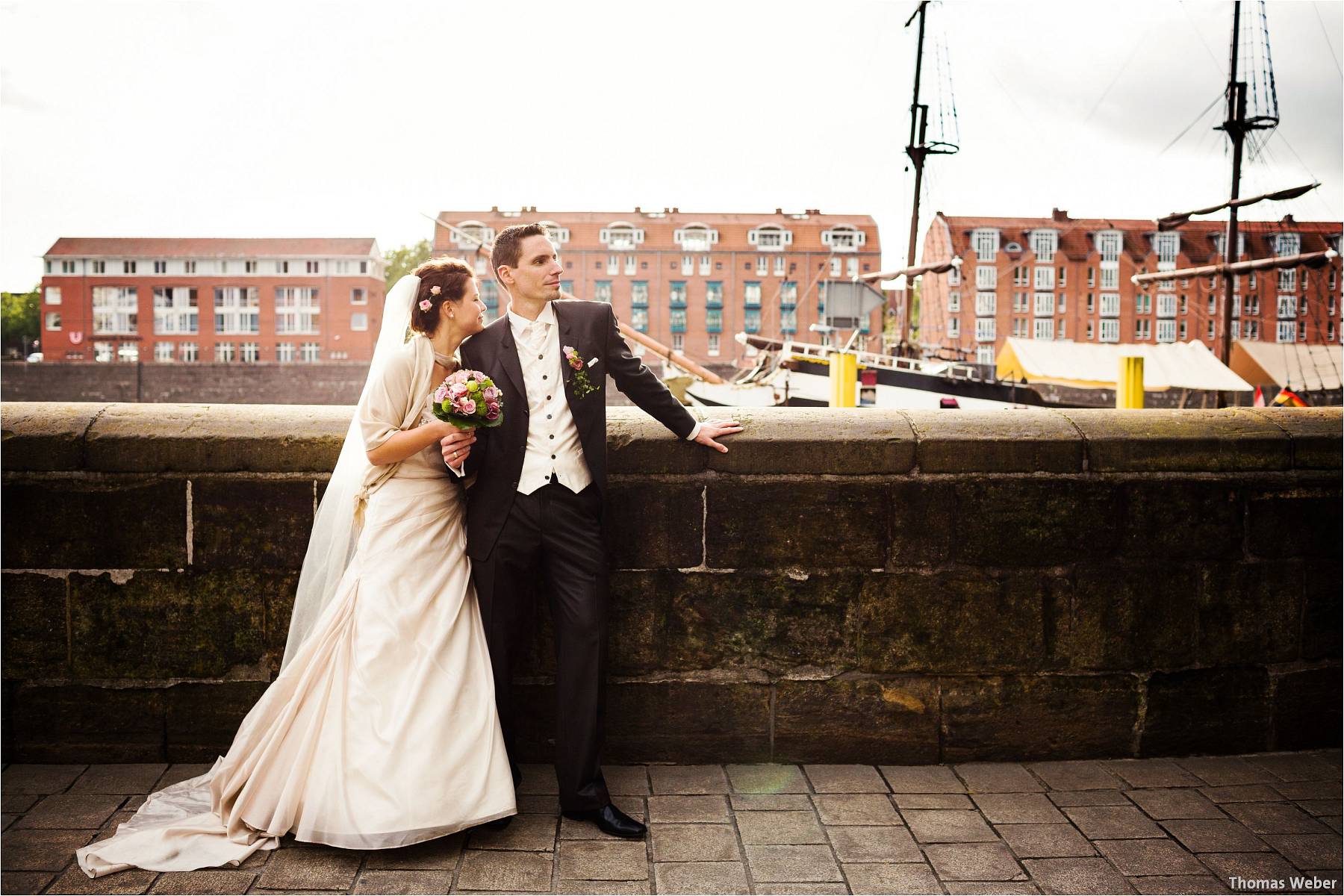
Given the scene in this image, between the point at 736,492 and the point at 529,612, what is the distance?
0.87m

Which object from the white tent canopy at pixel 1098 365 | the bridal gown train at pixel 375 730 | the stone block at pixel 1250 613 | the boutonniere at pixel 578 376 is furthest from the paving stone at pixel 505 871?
the white tent canopy at pixel 1098 365

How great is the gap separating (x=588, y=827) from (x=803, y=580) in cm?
118

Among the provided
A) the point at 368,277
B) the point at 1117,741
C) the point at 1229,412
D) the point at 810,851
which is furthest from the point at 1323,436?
the point at 368,277

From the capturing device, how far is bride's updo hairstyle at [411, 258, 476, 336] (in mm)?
3434

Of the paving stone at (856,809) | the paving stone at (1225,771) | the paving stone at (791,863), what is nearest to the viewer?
the paving stone at (791,863)

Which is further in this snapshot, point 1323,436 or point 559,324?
point 1323,436

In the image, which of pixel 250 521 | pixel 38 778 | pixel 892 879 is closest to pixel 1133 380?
pixel 892 879

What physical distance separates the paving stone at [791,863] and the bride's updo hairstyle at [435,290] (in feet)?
6.54

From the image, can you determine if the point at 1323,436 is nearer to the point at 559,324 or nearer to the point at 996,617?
the point at 996,617

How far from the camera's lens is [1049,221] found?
80438mm

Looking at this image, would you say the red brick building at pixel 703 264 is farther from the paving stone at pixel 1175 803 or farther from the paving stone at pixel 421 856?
the paving stone at pixel 421 856

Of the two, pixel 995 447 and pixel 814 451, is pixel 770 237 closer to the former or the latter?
pixel 995 447

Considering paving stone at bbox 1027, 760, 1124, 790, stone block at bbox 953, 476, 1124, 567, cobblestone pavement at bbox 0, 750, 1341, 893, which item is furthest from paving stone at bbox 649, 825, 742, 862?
stone block at bbox 953, 476, 1124, 567

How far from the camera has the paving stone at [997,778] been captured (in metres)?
3.56
